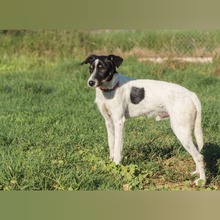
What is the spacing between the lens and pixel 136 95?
18.6 ft

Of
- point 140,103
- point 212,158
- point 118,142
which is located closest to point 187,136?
point 140,103

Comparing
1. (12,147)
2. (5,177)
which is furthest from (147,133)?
(5,177)

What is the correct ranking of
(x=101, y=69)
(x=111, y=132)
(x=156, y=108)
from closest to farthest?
(x=101, y=69)
(x=156, y=108)
(x=111, y=132)

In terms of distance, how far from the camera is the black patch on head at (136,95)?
5.64m

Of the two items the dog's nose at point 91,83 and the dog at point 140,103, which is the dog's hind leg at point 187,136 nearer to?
the dog at point 140,103

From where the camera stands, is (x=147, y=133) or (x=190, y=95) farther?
(x=147, y=133)

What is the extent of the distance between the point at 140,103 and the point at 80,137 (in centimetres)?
146

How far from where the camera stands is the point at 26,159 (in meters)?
5.66

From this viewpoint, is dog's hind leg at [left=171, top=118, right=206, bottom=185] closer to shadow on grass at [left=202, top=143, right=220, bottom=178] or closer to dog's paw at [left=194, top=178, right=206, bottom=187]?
dog's paw at [left=194, top=178, right=206, bottom=187]

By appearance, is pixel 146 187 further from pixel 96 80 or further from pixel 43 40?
pixel 43 40

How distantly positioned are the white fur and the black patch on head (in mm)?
35

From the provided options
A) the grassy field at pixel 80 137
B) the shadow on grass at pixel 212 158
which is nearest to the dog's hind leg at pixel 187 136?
the grassy field at pixel 80 137

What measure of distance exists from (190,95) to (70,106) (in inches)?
164

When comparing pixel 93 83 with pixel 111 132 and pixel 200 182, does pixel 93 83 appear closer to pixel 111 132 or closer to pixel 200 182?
pixel 111 132
